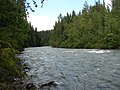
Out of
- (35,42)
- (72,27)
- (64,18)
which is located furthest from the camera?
(35,42)

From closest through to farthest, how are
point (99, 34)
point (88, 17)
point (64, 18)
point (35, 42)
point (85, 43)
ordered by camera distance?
point (99, 34), point (85, 43), point (88, 17), point (64, 18), point (35, 42)

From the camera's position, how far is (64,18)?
11144 centimetres

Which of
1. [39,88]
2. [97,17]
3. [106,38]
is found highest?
[97,17]

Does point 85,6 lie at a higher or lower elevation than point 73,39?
higher

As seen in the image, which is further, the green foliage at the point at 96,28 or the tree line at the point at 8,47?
the green foliage at the point at 96,28

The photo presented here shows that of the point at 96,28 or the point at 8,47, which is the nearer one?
the point at 8,47

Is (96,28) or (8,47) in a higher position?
(96,28)

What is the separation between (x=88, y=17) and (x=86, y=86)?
69.2m

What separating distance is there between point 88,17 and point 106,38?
1929cm

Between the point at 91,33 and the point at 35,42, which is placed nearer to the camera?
the point at 91,33

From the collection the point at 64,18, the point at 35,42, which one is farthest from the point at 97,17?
the point at 35,42

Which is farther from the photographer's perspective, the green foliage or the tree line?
the green foliage

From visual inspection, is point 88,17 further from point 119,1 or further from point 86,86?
point 86,86

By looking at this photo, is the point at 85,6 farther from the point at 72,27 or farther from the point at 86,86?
the point at 86,86
